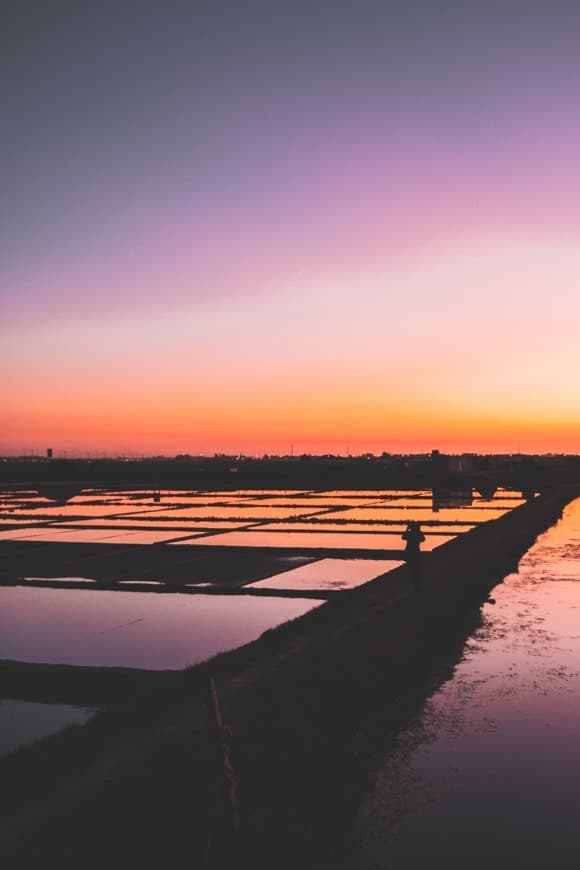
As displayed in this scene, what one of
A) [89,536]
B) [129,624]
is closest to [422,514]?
[89,536]

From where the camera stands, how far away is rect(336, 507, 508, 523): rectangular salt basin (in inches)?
1550

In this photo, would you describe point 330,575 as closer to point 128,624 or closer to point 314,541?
point 128,624

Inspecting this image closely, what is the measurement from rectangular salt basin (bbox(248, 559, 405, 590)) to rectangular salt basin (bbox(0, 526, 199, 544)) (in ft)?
27.4

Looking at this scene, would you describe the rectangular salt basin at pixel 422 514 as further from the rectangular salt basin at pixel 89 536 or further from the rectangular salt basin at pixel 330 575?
the rectangular salt basin at pixel 330 575

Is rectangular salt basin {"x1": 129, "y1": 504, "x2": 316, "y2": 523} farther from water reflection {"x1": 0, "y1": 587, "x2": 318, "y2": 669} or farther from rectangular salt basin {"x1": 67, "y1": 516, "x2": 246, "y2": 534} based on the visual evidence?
water reflection {"x1": 0, "y1": 587, "x2": 318, "y2": 669}

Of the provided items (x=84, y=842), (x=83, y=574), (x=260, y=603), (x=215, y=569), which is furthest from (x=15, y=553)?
(x=84, y=842)

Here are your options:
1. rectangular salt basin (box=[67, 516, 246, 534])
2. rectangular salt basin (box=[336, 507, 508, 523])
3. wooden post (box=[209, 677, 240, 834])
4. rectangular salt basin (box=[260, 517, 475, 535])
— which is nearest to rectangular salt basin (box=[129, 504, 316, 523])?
rectangular salt basin (box=[67, 516, 246, 534])

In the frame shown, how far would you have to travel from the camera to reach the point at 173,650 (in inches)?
504

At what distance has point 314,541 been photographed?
98.9ft

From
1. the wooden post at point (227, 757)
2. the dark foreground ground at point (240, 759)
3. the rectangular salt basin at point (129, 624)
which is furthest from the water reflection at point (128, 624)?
the wooden post at point (227, 757)

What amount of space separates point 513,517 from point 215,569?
59.5ft

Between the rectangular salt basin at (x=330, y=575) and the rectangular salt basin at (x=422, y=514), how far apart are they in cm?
1482

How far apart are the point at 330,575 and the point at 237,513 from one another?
82.0 feet

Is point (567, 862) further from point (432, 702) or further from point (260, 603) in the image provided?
point (260, 603)
